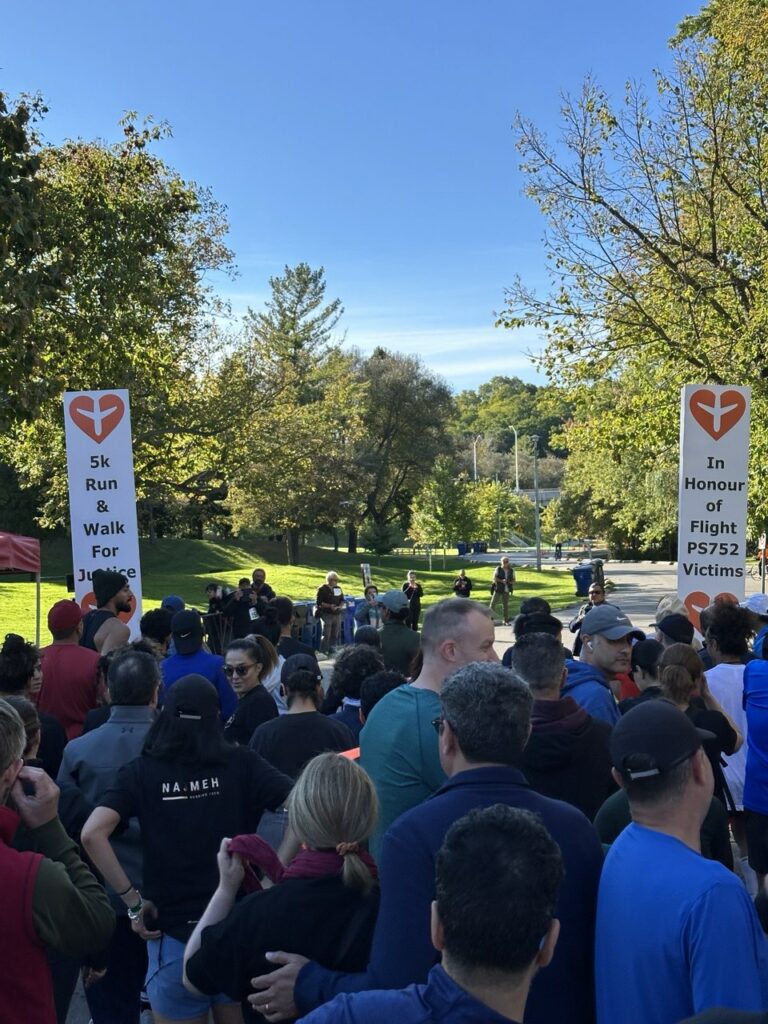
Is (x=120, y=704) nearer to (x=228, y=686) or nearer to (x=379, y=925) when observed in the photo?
(x=228, y=686)

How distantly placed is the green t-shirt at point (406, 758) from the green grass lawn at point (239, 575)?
24048 mm

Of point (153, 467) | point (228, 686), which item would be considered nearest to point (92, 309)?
point (153, 467)

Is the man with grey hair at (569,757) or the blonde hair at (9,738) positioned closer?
the blonde hair at (9,738)

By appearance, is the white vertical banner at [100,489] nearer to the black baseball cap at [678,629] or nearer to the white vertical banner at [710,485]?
the black baseball cap at [678,629]

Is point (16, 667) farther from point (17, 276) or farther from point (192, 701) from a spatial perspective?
point (17, 276)

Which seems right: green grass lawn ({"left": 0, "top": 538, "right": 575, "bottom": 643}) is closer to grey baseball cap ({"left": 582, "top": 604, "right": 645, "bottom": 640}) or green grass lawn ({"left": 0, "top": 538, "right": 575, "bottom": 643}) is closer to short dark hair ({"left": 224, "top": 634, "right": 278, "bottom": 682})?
short dark hair ({"left": 224, "top": 634, "right": 278, "bottom": 682})

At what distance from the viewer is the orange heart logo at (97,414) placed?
35.9 feet

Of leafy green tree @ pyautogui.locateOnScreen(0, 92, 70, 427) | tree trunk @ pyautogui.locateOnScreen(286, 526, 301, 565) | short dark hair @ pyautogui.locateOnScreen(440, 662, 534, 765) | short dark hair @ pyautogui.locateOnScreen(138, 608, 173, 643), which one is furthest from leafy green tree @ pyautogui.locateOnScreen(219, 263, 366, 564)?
short dark hair @ pyautogui.locateOnScreen(440, 662, 534, 765)

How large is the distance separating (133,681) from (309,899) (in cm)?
216

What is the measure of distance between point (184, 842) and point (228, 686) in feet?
9.94

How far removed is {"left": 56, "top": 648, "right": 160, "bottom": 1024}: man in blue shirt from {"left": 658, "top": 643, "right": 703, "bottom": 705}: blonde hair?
8.38 ft

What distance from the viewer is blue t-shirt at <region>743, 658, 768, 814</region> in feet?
17.3

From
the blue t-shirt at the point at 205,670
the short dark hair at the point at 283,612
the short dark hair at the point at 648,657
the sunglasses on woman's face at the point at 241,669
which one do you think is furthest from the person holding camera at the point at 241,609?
the short dark hair at the point at 648,657

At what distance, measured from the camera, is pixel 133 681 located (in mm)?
4781
